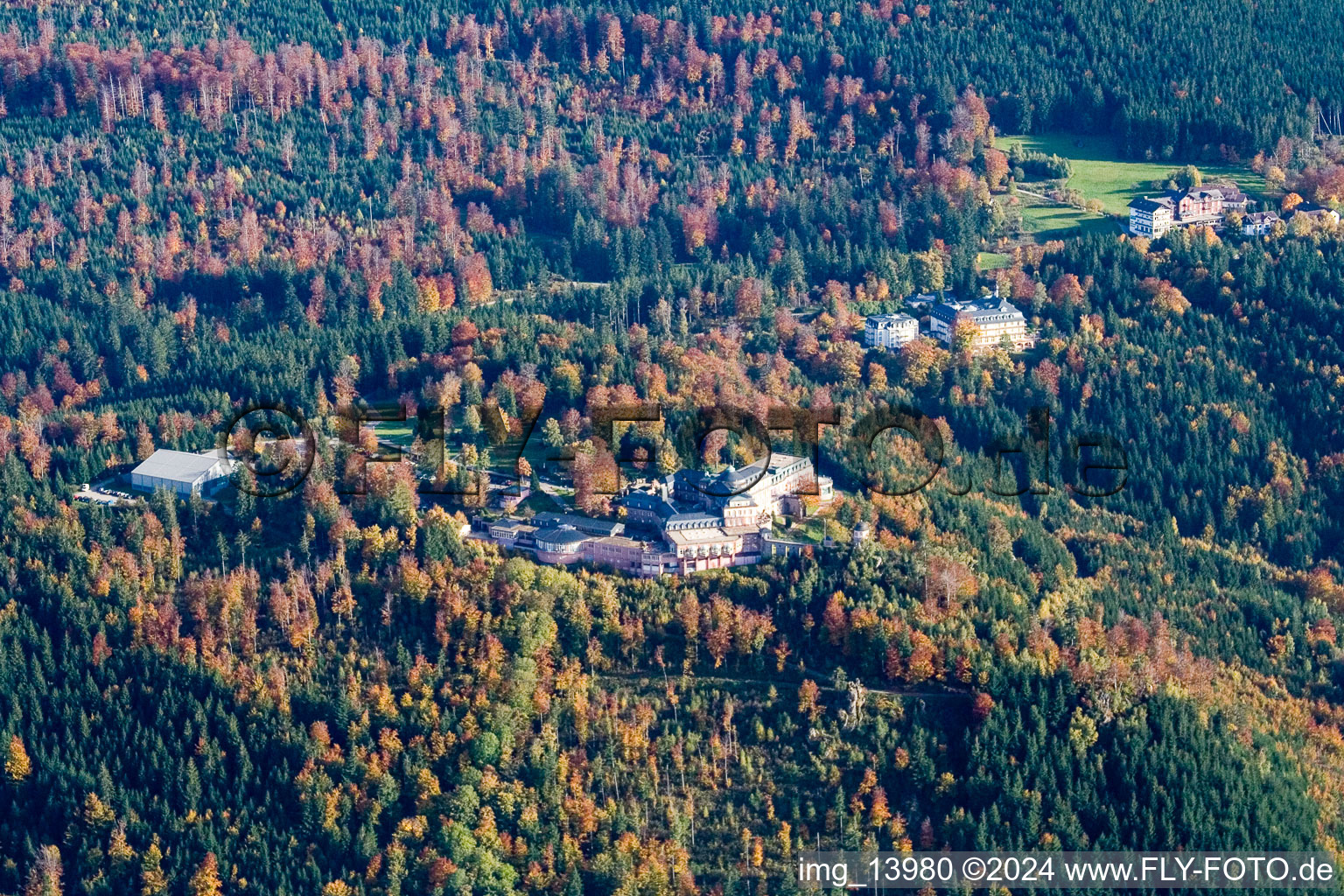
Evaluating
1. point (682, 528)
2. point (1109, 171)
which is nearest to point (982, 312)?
point (1109, 171)

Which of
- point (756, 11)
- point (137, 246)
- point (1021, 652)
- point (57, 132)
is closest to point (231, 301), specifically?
point (137, 246)

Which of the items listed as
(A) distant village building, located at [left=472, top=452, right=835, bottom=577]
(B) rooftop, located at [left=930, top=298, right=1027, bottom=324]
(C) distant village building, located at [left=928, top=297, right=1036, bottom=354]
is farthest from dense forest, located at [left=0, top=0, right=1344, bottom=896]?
(B) rooftop, located at [left=930, top=298, right=1027, bottom=324]

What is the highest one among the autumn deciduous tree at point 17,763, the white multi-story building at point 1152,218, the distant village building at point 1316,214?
the distant village building at point 1316,214

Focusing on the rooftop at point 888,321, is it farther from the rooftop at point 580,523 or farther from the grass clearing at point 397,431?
the rooftop at point 580,523

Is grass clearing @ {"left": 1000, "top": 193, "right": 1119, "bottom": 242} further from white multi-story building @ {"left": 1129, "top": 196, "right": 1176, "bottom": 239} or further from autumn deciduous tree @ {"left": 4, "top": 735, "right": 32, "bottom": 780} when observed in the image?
autumn deciduous tree @ {"left": 4, "top": 735, "right": 32, "bottom": 780}

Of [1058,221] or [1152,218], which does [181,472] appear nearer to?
[1058,221]

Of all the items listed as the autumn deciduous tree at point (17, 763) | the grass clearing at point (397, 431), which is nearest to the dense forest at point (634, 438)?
the autumn deciduous tree at point (17, 763)
